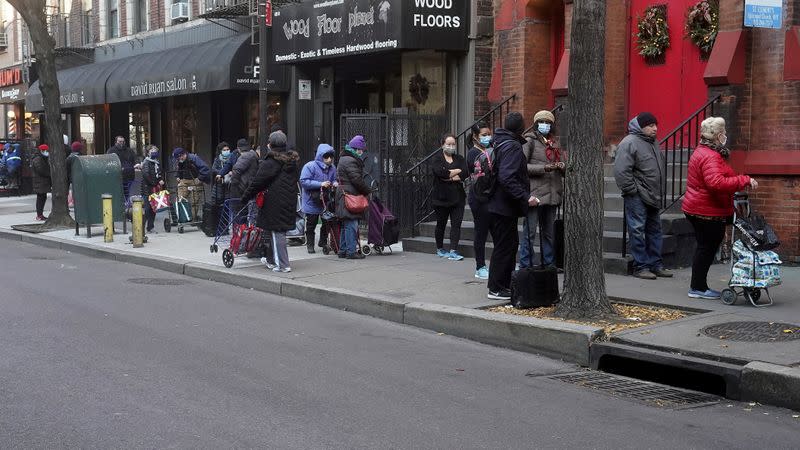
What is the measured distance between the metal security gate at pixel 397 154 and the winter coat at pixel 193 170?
13.3 ft

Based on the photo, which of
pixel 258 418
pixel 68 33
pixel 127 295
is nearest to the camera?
pixel 258 418

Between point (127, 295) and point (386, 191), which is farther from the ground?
point (386, 191)

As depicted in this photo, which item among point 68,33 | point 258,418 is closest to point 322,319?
point 258,418

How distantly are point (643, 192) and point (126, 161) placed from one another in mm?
12788

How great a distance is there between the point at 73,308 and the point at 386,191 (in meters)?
6.21

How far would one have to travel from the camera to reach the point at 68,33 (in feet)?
104

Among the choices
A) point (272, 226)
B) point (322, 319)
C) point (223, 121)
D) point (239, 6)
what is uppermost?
point (239, 6)

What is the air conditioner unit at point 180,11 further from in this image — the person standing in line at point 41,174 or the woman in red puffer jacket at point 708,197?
the woman in red puffer jacket at point 708,197

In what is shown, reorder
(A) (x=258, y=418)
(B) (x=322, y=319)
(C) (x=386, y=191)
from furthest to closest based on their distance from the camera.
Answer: (C) (x=386, y=191) → (B) (x=322, y=319) → (A) (x=258, y=418)

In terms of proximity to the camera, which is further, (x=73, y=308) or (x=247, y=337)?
(x=73, y=308)

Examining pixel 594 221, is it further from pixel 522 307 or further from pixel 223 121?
pixel 223 121

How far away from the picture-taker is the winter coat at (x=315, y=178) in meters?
13.7

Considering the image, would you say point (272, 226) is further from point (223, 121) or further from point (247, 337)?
point (223, 121)

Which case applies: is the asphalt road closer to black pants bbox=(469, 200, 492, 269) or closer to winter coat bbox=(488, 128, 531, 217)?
winter coat bbox=(488, 128, 531, 217)
